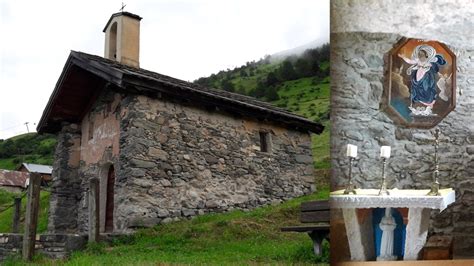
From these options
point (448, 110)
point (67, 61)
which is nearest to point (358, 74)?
point (448, 110)

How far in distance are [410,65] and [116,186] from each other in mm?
10132

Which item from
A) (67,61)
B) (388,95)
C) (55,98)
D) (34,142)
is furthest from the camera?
(34,142)

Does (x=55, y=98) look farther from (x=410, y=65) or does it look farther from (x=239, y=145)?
(x=410, y=65)

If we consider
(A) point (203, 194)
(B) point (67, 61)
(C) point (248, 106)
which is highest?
(B) point (67, 61)

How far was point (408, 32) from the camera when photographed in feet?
8.80

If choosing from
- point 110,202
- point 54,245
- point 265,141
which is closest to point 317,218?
point 54,245

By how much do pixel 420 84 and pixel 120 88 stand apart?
10140mm

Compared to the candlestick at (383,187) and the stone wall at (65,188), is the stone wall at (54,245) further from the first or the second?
the candlestick at (383,187)

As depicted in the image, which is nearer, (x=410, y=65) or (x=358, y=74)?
(x=358, y=74)

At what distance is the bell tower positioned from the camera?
51.3 feet

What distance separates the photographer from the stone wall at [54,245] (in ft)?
31.8

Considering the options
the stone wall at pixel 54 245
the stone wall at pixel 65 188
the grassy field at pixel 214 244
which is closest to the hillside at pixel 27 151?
the stone wall at pixel 65 188

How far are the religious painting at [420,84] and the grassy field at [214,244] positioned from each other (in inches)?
160

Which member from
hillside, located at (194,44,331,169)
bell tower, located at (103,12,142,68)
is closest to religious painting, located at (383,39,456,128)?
bell tower, located at (103,12,142,68)
